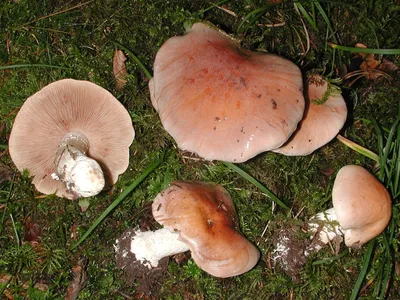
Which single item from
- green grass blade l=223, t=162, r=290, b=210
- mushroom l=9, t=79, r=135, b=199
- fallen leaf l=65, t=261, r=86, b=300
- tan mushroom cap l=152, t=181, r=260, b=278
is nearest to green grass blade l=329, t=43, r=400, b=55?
green grass blade l=223, t=162, r=290, b=210

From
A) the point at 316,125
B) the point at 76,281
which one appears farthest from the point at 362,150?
the point at 76,281

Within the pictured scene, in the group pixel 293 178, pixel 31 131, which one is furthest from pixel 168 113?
pixel 293 178

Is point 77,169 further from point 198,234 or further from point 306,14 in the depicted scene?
point 306,14

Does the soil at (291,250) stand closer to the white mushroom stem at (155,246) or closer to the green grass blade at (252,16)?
the white mushroom stem at (155,246)

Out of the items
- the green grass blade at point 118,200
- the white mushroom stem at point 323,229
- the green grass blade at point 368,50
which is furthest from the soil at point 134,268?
the green grass blade at point 368,50

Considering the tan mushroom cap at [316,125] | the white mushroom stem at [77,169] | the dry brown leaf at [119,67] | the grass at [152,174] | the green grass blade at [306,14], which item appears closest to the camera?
the white mushroom stem at [77,169]

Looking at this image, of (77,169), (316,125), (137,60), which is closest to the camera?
(77,169)

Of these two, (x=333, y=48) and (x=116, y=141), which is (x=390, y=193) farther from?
(x=116, y=141)
